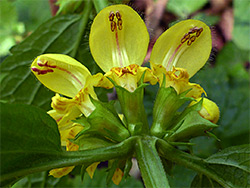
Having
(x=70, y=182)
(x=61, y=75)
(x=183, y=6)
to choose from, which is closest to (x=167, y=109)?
(x=61, y=75)

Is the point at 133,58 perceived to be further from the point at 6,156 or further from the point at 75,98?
the point at 6,156

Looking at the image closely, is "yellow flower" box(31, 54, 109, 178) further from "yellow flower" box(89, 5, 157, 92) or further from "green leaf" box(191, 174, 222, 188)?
"green leaf" box(191, 174, 222, 188)

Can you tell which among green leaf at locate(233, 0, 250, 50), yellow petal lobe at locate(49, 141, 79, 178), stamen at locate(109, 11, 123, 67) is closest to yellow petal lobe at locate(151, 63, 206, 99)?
stamen at locate(109, 11, 123, 67)

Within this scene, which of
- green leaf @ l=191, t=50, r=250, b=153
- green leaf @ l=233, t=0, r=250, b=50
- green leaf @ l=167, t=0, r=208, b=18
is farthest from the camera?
green leaf @ l=167, t=0, r=208, b=18

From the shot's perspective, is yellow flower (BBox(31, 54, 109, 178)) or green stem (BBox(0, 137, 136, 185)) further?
yellow flower (BBox(31, 54, 109, 178))

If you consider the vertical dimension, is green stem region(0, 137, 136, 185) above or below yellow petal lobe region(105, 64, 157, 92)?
below

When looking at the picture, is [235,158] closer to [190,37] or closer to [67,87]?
[190,37]

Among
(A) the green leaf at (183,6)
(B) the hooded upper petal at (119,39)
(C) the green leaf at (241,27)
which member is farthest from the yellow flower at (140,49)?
(A) the green leaf at (183,6)
